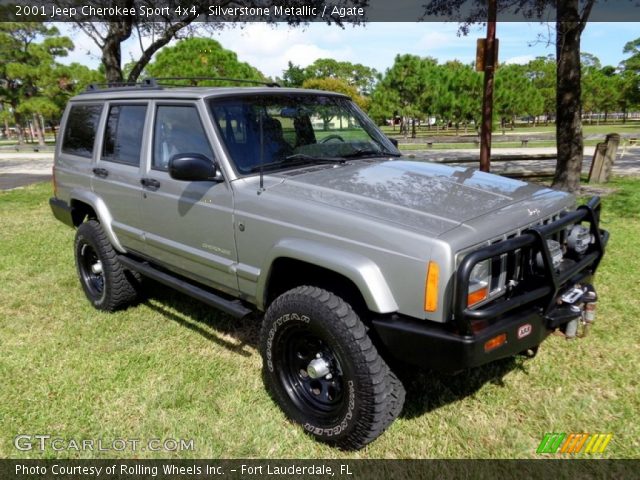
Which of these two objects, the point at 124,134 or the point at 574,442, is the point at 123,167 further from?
the point at 574,442

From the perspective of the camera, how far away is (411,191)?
2.97 metres

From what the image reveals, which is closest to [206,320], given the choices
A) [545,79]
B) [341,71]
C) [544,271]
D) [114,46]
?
[544,271]

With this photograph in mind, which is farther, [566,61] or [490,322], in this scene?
[566,61]

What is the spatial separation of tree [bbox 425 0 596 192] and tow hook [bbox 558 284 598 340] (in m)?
6.90

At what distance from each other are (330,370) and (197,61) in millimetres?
42078

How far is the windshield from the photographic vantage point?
3.38 m

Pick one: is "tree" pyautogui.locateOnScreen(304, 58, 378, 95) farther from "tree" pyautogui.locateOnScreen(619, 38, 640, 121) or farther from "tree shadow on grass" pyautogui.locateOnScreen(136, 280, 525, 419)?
"tree shadow on grass" pyautogui.locateOnScreen(136, 280, 525, 419)

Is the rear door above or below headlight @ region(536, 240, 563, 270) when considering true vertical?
above

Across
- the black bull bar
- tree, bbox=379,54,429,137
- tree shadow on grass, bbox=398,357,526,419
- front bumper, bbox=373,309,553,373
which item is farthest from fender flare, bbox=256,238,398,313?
tree, bbox=379,54,429,137

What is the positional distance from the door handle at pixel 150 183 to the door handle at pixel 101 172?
0.66 m

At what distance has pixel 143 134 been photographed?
157 inches

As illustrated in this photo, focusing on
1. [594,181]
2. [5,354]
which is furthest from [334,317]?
[594,181]

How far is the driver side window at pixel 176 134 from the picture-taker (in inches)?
137

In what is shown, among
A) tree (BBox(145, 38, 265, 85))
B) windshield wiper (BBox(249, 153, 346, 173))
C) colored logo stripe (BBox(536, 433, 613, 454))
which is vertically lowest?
colored logo stripe (BBox(536, 433, 613, 454))
